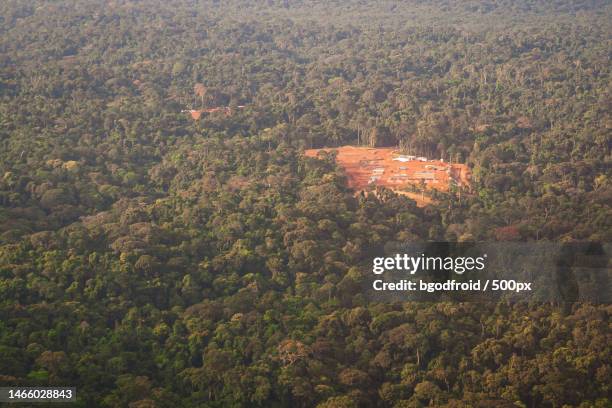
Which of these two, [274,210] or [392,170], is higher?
[274,210]

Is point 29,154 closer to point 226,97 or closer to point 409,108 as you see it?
point 226,97

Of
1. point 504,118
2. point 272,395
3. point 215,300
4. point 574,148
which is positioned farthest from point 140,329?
point 504,118

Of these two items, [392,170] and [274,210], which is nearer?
[274,210]

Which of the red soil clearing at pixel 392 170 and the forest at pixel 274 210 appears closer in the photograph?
the forest at pixel 274 210

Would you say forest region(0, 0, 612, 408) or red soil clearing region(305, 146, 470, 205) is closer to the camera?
forest region(0, 0, 612, 408)
